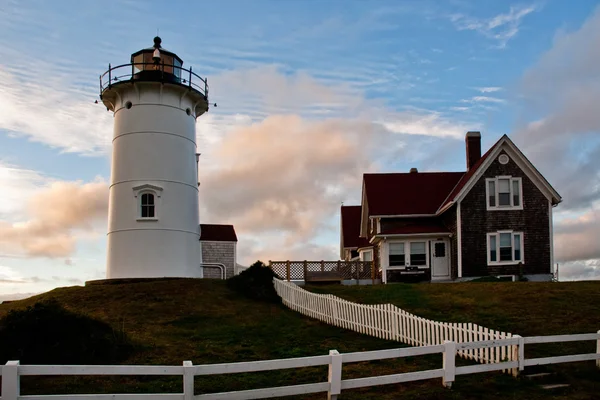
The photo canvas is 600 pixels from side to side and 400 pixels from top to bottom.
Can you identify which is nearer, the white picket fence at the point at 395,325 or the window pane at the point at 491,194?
the white picket fence at the point at 395,325

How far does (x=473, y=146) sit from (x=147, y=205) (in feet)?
62.7

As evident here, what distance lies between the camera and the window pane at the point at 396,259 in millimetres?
33156

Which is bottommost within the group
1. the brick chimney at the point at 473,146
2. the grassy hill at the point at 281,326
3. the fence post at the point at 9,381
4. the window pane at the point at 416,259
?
the grassy hill at the point at 281,326

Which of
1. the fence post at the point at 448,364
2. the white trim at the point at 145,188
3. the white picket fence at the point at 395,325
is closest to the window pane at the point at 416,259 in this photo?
the white picket fence at the point at 395,325

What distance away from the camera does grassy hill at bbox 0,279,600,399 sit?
12367mm

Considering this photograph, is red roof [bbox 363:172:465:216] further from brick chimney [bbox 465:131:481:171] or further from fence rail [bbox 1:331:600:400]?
fence rail [bbox 1:331:600:400]

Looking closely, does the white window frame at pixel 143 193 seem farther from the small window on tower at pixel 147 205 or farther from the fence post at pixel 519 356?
the fence post at pixel 519 356

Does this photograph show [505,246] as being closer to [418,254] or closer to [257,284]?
[418,254]

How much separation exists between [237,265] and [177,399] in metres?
26.5

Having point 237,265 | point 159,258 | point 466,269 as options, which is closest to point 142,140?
point 159,258

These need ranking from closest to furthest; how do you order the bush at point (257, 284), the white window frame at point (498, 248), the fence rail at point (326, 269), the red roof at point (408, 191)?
the bush at point (257, 284) → the white window frame at point (498, 248) → the fence rail at point (326, 269) → the red roof at point (408, 191)

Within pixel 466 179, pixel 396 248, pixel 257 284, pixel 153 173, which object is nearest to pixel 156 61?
pixel 153 173

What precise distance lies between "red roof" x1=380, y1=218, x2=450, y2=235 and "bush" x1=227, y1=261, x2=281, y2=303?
795cm

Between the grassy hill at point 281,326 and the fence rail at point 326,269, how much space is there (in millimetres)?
4479
